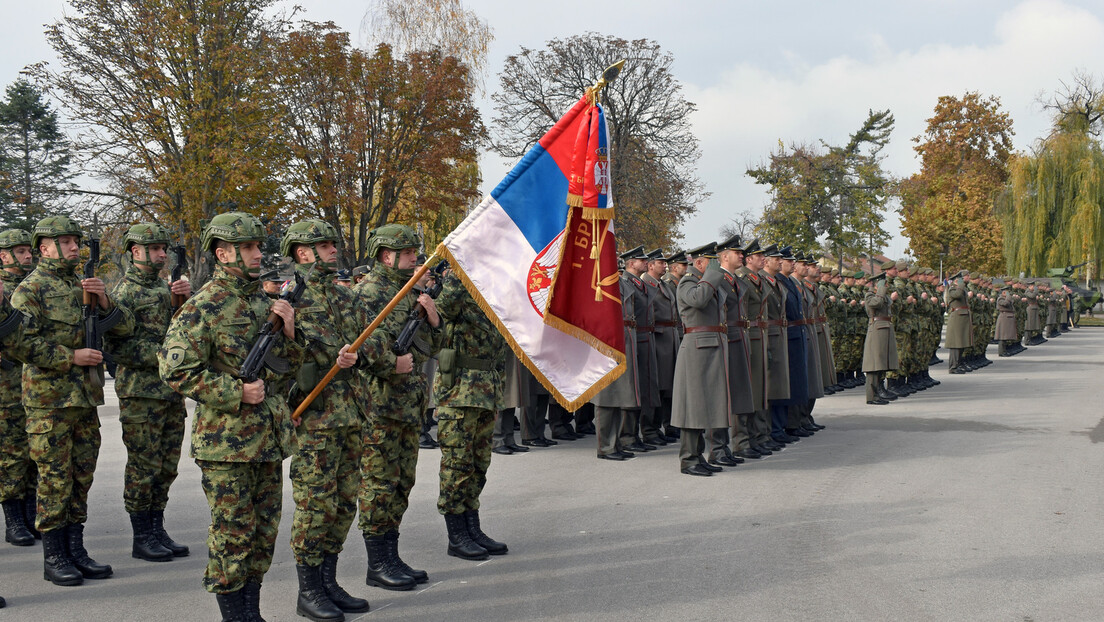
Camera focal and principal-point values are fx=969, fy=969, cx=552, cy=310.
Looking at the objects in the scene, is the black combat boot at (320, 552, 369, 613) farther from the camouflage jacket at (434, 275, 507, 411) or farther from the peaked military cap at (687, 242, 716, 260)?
the peaked military cap at (687, 242, 716, 260)

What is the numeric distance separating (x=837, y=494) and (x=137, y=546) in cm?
532

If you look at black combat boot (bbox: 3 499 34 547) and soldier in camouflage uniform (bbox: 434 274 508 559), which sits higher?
soldier in camouflage uniform (bbox: 434 274 508 559)

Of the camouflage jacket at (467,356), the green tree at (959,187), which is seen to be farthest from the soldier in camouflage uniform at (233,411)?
the green tree at (959,187)

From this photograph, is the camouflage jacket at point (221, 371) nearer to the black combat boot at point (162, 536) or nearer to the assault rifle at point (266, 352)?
the assault rifle at point (266, 352)

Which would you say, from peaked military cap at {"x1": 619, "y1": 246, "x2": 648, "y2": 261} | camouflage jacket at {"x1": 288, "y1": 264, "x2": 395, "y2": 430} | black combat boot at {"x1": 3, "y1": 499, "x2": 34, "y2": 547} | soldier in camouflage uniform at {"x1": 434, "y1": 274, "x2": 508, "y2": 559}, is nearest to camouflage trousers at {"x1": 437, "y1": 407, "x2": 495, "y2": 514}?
soldier in camouflage uniform at {"x1": 434, "y1": 274, "x2": 508, "y2": 559}

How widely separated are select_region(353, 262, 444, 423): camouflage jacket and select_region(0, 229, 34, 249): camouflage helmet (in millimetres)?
2660

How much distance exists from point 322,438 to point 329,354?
437 mm

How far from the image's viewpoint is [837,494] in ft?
26.2

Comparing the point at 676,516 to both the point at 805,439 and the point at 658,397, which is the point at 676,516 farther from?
the point at 805,439

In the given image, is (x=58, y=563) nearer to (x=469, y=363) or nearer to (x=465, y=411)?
(x=465, y=411)

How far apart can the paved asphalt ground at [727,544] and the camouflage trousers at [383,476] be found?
1.37ft

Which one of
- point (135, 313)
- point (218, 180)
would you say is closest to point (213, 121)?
point (218, 180)

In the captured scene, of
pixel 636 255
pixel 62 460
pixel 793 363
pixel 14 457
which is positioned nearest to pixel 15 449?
pixel 14 457

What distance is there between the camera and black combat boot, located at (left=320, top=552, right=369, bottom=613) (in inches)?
204
